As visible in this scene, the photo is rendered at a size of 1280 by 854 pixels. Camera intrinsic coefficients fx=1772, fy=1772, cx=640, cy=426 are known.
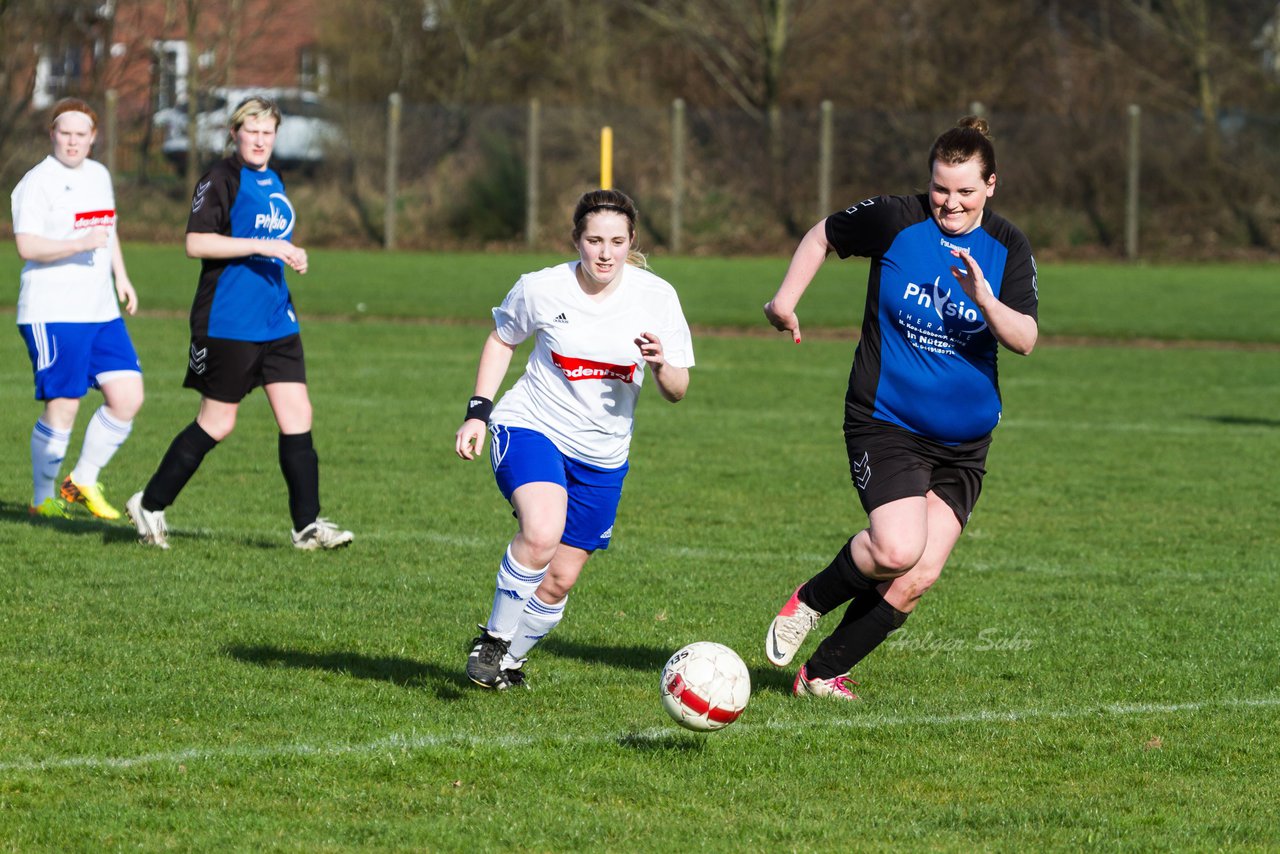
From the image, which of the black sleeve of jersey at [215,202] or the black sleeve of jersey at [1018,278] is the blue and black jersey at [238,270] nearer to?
the black sleeve of jersey at [215,202]

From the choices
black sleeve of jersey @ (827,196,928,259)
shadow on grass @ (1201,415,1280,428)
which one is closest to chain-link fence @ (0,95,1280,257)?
shadow on grass @ (1201,415,1280,428)

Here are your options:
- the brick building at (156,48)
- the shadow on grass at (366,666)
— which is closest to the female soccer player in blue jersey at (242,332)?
the shadow on grass at (366,666)

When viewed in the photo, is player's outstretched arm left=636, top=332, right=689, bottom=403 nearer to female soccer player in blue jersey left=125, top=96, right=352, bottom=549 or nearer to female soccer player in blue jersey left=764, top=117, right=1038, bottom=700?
female soccer player in blue jersey left=764, top=117, right=1038, bottom=700

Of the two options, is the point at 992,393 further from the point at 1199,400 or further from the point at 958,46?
the point at 958,46

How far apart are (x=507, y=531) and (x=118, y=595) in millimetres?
2426

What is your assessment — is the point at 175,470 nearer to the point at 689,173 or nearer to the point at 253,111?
the point at 253,111

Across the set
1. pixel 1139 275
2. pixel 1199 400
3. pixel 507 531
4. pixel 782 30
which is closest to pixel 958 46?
pixel 782 30

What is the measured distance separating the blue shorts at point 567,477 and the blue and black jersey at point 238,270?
2888mm

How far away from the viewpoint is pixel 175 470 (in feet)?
27.9

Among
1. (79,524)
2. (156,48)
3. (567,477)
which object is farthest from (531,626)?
(156,48)

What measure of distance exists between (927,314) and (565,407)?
124cm

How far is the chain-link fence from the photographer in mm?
35094

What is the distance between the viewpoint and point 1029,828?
465 centimetres

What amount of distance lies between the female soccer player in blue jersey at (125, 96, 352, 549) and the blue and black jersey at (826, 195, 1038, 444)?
3358mm
